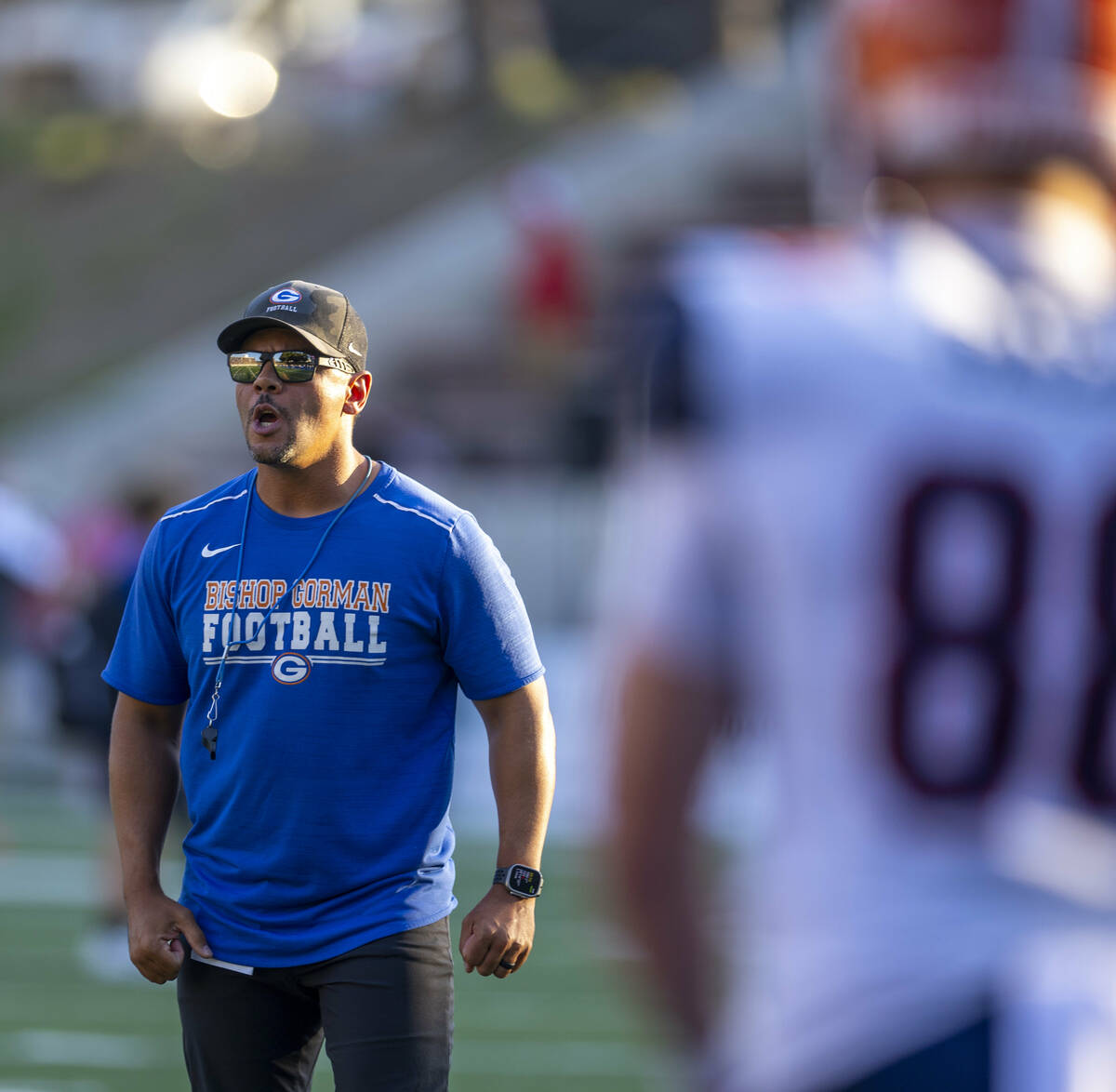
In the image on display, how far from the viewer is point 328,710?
108 inches

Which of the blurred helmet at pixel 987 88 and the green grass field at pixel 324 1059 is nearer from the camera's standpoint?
the blurred helmet at pixel 987 88

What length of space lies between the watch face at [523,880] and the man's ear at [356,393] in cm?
62

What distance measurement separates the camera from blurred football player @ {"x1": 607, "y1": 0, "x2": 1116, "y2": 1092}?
2006 millimetres

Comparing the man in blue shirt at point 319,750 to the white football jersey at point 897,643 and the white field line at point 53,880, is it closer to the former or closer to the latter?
the white football jersey at point 897,643

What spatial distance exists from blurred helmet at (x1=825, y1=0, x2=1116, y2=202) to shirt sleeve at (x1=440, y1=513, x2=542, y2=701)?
31.5 inches

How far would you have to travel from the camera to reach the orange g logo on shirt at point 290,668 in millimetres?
2732

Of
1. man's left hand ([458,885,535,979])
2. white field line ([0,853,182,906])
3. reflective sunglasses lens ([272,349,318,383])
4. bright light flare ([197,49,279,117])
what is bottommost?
man's left hand ([458,885,535,979])

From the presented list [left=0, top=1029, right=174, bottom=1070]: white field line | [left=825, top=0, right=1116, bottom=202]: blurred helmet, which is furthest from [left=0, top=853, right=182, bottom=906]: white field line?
[left=825, top=0, right=1116, bottom=202]: blurred helmet

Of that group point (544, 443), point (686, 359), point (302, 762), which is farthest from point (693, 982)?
point (544, 443)

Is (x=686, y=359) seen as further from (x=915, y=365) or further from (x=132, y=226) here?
(x=132, y=226)

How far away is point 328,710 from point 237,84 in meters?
25.6

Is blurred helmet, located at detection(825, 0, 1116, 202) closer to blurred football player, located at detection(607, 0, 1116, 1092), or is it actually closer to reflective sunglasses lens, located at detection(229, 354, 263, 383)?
blurred football player, located at detection(607, 0, 1116, 1092)

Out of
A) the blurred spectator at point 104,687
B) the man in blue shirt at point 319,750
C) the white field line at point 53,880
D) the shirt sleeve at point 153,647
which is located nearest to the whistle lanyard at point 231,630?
the man in blue shirt at point 319,750

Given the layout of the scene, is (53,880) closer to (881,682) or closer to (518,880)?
(518,880)
